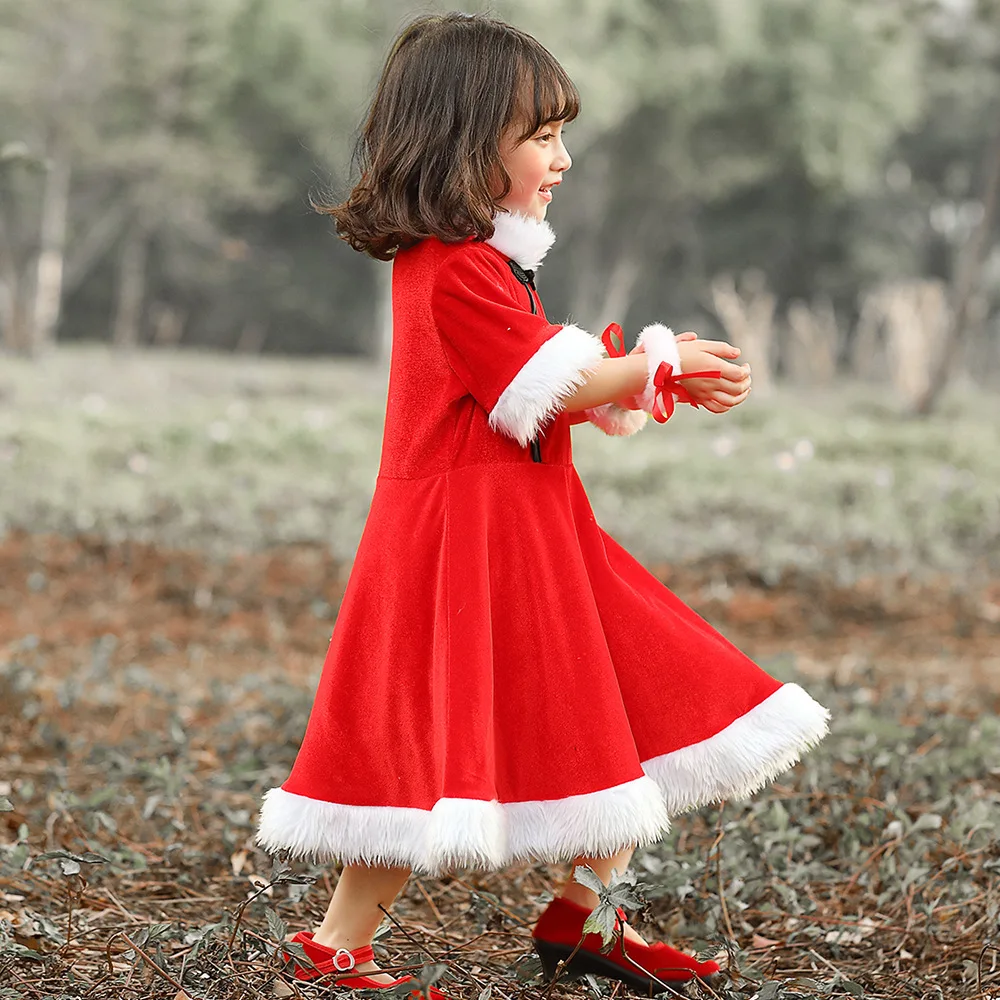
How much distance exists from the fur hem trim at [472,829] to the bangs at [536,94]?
3.41ft

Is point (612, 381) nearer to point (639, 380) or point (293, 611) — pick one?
point (639, 380)

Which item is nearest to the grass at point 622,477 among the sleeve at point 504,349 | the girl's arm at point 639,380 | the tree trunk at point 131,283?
the girl's arm at point 639,380

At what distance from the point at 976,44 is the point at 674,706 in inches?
764

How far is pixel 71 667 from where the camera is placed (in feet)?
16.5

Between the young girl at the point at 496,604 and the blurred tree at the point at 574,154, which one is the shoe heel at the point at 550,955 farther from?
the blurred tree at the point at 574,154

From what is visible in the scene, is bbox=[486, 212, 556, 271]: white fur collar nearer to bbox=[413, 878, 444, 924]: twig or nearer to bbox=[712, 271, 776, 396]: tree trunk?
bbox=[413, 878, 444, 924]: twig

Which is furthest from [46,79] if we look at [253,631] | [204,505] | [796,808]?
[796,808]

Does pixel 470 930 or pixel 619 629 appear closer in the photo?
pixel 619 629

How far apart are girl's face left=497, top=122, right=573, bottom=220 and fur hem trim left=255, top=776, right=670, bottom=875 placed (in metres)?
0.94

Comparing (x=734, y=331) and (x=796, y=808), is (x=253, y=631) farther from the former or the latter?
(x=734, y=331)

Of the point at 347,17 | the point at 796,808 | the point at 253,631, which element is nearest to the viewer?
the point at 796,808

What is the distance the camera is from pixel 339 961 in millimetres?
2033

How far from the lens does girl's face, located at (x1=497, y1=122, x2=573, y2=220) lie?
6.79ft

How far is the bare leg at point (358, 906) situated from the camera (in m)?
2.08
